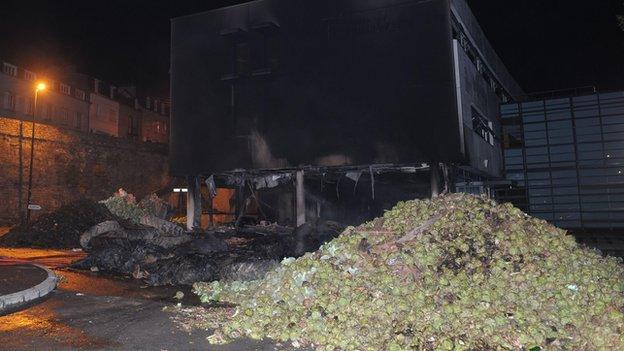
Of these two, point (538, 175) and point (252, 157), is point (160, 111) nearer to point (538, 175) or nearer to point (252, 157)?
→ point (252, 157)

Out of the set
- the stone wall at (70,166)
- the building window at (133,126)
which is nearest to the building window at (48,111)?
the stone wall at (70,166)

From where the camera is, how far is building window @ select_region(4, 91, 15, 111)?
34656mm

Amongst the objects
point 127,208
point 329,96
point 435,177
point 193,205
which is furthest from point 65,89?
point 435,177

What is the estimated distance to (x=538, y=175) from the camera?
64.4 ft

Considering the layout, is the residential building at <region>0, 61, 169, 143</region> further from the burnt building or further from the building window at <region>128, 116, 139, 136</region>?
the burnt building

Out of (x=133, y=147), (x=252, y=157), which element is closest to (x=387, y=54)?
(x=252, y=157)

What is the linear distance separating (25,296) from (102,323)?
2458mm

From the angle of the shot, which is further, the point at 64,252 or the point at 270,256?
the point at 64,252

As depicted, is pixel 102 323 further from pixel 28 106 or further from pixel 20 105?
pixel 28 106

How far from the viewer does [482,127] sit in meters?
19.4

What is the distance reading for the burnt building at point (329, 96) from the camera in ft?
49.3

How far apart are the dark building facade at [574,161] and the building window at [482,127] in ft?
4.64

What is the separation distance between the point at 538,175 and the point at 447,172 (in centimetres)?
728

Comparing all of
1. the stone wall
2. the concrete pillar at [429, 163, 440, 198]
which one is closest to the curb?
the concrete pillar at [429, 163, 440, 198]
